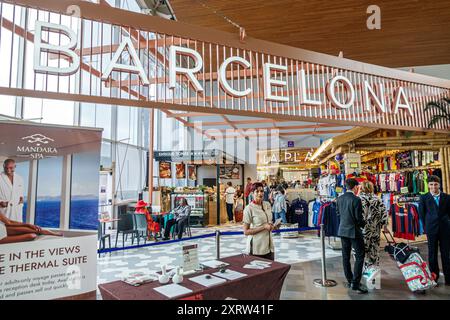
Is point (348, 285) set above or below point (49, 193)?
below

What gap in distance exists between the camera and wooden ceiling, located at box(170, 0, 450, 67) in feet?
12.6

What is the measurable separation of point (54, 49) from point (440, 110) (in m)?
4.83

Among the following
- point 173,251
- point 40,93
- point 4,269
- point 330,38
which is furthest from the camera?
point 173,251

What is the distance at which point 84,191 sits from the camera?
140 inches

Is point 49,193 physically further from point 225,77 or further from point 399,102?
point 399,102

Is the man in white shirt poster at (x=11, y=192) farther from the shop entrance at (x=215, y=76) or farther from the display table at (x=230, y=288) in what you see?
the display table at (x=230, y=288)

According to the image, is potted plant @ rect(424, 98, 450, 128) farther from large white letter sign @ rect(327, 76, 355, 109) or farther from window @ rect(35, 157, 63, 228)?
window @ rect(35, 157, 63, 228)

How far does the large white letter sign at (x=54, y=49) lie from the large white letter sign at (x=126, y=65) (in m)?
0.21

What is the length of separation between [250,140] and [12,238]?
14781mm

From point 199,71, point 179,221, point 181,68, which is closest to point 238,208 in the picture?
point 179,221

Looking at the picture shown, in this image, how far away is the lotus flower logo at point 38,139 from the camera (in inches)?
126
